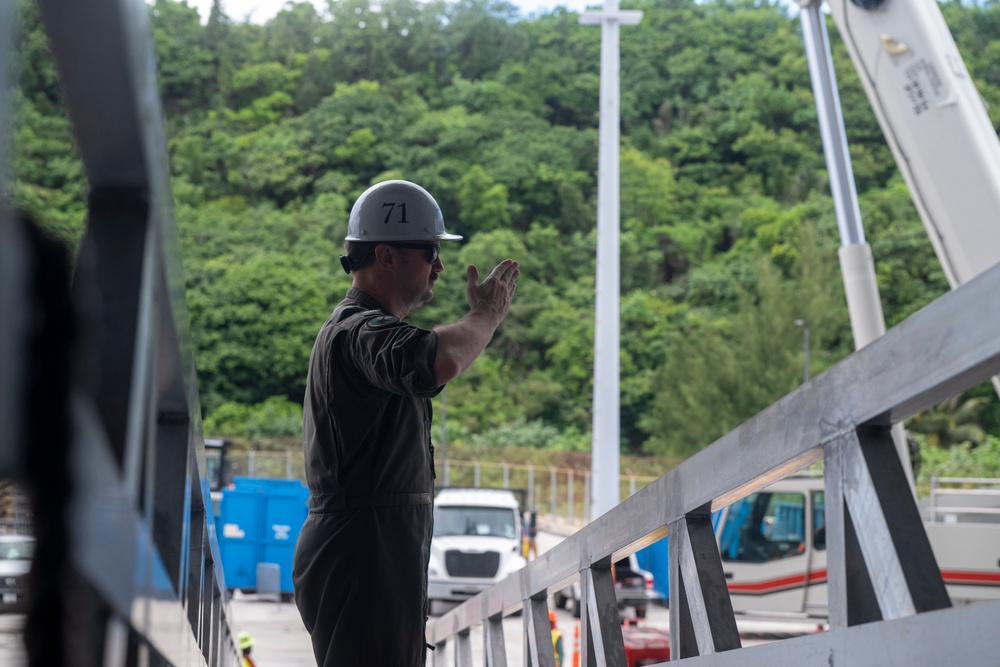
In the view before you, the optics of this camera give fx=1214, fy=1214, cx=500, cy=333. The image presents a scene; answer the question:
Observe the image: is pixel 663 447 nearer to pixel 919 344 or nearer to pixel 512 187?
pixel 512 187

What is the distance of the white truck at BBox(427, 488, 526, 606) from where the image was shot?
72.3 ft

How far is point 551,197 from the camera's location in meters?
92.0

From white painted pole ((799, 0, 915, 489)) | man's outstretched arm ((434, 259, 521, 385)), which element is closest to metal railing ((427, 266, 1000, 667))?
man's outstretched arm ((434, 259, 521, 385))

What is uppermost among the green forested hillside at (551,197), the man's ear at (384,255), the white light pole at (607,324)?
the green forested hillside at (551,197)

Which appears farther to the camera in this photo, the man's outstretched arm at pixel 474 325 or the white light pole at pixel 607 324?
the white light pole at pixel 607 324

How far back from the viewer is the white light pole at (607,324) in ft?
79.4

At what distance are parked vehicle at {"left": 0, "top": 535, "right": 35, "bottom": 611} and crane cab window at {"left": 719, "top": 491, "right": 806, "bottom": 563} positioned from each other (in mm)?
17682

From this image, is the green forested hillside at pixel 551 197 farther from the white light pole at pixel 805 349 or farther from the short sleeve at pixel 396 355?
the short sleeve at pixel 396 355

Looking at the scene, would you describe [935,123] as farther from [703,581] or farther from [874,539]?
[874,539]

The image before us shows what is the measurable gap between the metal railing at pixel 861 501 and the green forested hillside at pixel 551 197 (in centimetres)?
6032

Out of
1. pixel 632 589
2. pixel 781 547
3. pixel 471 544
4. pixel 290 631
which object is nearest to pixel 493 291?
pixel 781 547

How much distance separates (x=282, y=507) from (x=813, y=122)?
258ft

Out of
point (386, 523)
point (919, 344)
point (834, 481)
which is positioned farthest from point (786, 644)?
point (386, 523)

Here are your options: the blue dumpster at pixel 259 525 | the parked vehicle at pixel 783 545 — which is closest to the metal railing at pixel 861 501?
the parked vehicle at pixel 783 545
